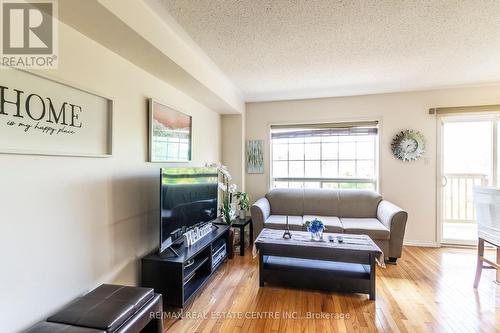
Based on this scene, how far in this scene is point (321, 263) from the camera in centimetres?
255

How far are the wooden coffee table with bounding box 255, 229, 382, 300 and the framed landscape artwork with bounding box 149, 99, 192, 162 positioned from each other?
51.5 inches

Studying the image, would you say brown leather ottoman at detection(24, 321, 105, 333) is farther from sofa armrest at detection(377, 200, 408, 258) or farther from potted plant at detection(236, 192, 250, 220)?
sofa armrest at detection(377, 200, 408, 258)

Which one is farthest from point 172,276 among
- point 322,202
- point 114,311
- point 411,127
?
point 411,127

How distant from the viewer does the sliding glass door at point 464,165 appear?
3.58m

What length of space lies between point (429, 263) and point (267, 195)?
230 centimetres

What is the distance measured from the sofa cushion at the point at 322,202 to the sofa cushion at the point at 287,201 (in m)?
0.09

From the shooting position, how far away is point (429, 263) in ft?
10.1

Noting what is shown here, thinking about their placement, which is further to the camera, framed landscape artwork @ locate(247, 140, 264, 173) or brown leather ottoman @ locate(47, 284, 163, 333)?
framed landscape artwork @ locate(247, 140, 264, 173)

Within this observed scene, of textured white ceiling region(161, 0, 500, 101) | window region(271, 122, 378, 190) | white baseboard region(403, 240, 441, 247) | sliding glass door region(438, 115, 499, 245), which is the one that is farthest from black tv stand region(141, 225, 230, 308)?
sliding glass door region(438, 115, 499, 245)

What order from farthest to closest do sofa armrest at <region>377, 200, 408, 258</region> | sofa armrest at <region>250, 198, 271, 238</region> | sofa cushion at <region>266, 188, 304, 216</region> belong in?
sofa cushion at <region>266, 188, 304, 216</region>
sofa armrest at <region>250, 198, 271, 238</region>
sofa armrest at <region>377, 200, 408, 258</region>

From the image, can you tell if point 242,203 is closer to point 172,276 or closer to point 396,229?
point 172,276

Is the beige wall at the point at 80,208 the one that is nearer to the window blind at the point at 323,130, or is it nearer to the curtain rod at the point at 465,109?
the window blind at the point at 323,130

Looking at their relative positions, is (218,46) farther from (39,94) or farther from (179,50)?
(39,94)
